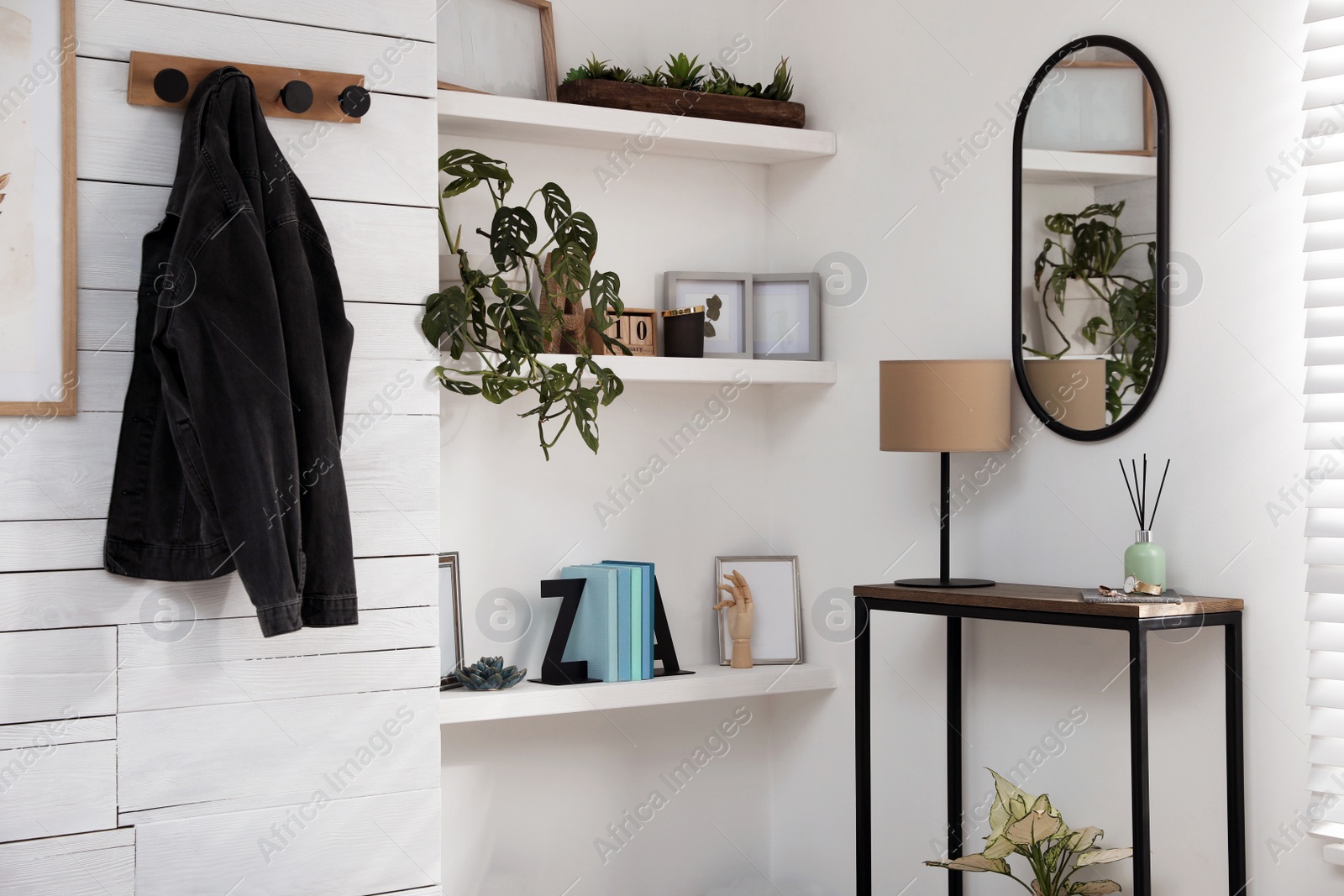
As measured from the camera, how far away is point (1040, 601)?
210 cm

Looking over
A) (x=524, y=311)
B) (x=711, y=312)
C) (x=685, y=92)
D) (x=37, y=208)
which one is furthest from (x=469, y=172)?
(x=37, y=208)

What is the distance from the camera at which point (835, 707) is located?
3.00m

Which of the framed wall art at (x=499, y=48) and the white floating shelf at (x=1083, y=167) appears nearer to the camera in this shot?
the white floating shelf at (x=1083, y=167)

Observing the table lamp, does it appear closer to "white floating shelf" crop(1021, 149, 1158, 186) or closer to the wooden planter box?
"white floating shelf" crop(1021, 149, 1158, 186)

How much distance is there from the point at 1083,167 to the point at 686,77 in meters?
1.04

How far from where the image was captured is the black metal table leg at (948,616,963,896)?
2598 millimetres

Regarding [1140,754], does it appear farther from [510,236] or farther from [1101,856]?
[510,236]

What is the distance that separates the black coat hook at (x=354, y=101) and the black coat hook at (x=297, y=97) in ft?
0.23

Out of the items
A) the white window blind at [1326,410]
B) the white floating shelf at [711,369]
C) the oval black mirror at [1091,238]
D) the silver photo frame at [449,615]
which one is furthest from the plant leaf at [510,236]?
the white window blind at [1326,410]

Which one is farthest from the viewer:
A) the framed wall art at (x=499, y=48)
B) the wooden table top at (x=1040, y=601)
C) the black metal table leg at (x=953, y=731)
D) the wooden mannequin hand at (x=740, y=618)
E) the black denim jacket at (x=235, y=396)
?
the wooden mannequin hand at (x=740, y=618)

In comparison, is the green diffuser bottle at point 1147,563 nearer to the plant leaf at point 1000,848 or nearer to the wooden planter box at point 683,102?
the plant leaf at point 1000,848

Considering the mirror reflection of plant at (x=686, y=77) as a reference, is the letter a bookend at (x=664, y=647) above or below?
below

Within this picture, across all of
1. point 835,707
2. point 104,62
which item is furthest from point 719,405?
point 104,62

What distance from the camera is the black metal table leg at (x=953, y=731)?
260cm
